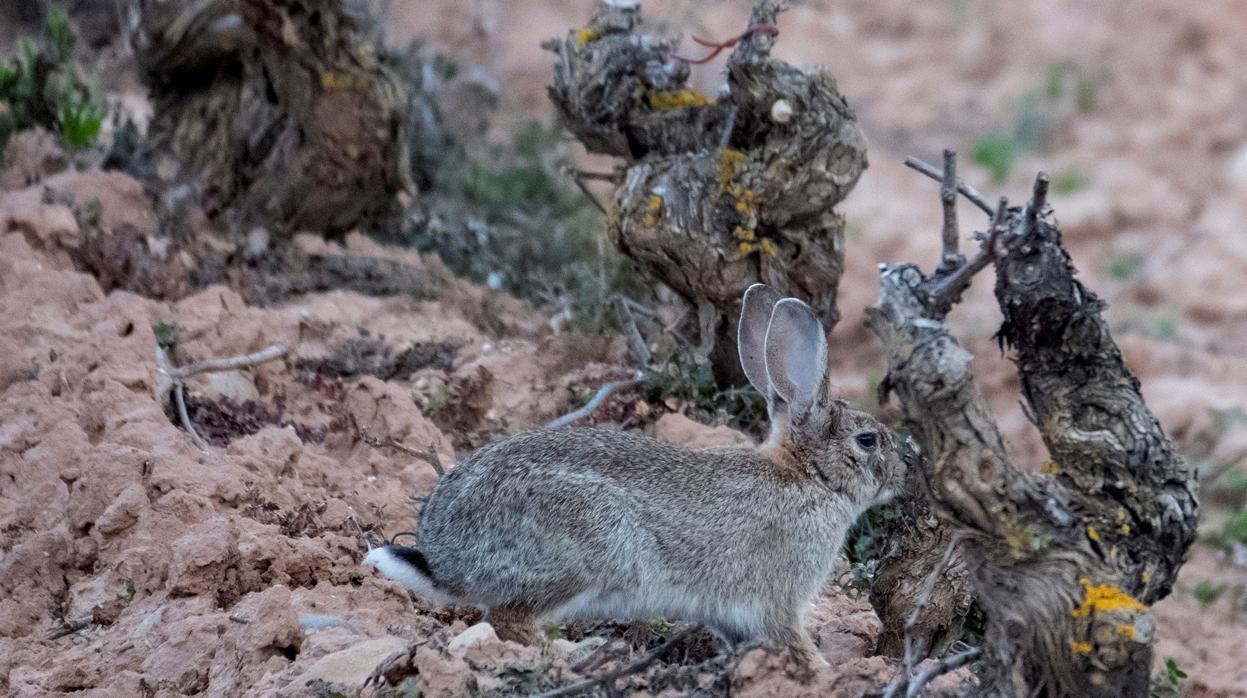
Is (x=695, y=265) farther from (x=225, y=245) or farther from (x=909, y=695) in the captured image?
(x=225, y=245)

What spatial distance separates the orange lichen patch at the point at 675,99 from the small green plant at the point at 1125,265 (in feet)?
20.3

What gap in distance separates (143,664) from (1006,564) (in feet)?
8.79

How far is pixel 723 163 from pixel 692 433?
117 centimetres

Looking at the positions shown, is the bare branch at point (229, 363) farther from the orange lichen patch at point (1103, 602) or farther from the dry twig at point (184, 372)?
the orange lichen patch at point (1103, 602)

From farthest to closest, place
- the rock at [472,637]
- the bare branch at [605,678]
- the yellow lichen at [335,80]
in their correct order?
1. the yellow lichen at [335,80]
2. the rock at [472,637]
3. the bare branch at [605,678]

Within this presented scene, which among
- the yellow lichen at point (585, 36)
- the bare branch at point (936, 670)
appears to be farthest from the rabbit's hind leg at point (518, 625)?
the yellow lichen at point (585, 36)

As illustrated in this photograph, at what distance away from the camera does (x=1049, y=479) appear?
12.8 ft

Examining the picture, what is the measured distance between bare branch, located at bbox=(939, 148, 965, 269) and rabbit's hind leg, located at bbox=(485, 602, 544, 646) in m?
1.82

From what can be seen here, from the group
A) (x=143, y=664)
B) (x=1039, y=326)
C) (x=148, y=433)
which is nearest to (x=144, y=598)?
(x=143, y=664)

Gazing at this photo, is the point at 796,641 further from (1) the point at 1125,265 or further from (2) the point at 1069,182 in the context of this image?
(2) the point at 1069,182

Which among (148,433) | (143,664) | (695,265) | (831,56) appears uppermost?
(831,56)

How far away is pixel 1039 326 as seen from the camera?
4156 mm

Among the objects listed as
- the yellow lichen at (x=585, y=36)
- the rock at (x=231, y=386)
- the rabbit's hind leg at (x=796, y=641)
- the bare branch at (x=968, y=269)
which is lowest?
the rock at (x=231, y=386)

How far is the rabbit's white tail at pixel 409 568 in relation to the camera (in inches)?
185
